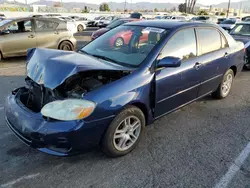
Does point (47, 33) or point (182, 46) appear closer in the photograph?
Answer: point (182, 46)

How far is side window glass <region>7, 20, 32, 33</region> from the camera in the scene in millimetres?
8414

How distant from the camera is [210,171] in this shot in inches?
110

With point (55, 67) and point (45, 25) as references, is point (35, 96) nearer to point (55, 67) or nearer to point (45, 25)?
point (55, 67)

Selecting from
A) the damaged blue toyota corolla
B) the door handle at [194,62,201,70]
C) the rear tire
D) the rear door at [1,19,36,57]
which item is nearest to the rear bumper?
the damaged blue toyota corolla

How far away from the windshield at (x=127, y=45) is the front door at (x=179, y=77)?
0.26m

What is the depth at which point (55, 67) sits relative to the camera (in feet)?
9.03

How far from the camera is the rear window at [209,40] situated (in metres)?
4.01

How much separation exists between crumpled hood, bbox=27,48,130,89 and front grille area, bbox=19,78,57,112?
154mm

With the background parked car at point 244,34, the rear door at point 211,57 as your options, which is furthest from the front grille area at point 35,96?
the background parked car at point 244,34

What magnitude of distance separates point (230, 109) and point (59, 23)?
23.6 feet

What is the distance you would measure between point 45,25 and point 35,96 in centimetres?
669

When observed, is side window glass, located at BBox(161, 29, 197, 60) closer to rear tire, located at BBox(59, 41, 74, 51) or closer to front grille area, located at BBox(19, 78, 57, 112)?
front grille area, located at BBox(19, 78, 57, 112)

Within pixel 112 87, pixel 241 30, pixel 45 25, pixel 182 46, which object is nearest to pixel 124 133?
pixel 112 87

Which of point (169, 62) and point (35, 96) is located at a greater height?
point (169, 62)
